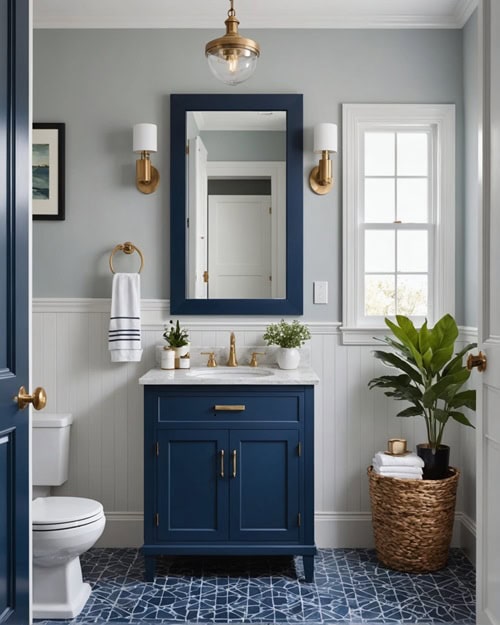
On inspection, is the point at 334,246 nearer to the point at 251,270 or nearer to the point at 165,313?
the point at 251,270

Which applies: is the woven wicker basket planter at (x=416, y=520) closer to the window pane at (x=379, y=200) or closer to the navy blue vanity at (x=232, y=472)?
the navy blue vanity at (x=232, y=472)

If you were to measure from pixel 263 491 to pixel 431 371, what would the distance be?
960 millimetres

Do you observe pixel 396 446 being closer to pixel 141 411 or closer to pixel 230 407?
pixel 230 407

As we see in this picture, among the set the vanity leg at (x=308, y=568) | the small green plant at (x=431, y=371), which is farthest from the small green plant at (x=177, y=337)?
the vanity leg at (x=308, y=568)

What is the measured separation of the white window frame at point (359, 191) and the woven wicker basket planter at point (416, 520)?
2.62 feet

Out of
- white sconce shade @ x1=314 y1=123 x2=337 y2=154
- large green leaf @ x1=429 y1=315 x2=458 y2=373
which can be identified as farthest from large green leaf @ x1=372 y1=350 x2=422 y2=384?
white sconce shade @ x1=314 y1=123 x2=337 y2=154

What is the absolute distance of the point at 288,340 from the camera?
324 cm

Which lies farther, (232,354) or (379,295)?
(379,295)

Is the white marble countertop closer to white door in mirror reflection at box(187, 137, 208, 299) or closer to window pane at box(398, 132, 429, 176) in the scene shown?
white door in mirror reflection at box(187, 137, 208, 299)

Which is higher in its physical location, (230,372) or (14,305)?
(14,305)

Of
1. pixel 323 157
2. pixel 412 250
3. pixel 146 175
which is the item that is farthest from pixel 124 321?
pixel 412 250

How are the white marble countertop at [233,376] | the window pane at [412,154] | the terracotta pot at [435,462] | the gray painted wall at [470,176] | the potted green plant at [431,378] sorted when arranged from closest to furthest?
the white marble countertop at [233,376] → the potted green plant at [431,378] → the terracotta pot at [435,462] → the gray painted wall at [470,176] → the window pane at [412,154]

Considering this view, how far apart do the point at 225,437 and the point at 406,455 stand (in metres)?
0.88

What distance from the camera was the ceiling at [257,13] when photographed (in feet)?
10.6
